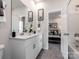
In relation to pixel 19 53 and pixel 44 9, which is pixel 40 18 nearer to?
pixel 44 9

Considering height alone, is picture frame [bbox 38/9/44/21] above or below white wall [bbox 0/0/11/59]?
above

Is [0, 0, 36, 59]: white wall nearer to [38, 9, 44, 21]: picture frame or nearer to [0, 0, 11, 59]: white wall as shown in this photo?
[0, 0, 11, 59]: white wall

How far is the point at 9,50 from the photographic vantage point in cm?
190

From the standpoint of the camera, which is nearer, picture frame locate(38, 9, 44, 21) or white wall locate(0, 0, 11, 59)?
white wall locate(0, 0, 11, 59)

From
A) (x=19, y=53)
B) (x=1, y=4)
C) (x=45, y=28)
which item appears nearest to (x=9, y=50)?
(x=19, y=53)

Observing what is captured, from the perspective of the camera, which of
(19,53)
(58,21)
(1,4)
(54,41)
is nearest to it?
(1,4)

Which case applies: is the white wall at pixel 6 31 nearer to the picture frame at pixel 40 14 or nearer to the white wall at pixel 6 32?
the white wall at pixel 6 32

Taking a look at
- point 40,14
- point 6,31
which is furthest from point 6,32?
point 40,14

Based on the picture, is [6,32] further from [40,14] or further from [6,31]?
[40,14]

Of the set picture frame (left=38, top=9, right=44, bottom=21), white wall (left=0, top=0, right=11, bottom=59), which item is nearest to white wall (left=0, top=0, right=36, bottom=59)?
white wall (left=0, top=0, right=11, bottom=59)

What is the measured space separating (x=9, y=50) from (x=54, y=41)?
16.6 ft

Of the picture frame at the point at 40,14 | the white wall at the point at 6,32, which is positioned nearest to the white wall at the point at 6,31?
the white wall at the point at 6,32

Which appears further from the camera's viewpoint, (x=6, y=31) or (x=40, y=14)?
(x=40, y=14)

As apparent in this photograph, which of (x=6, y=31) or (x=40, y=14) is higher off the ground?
(x=40, y=14)
